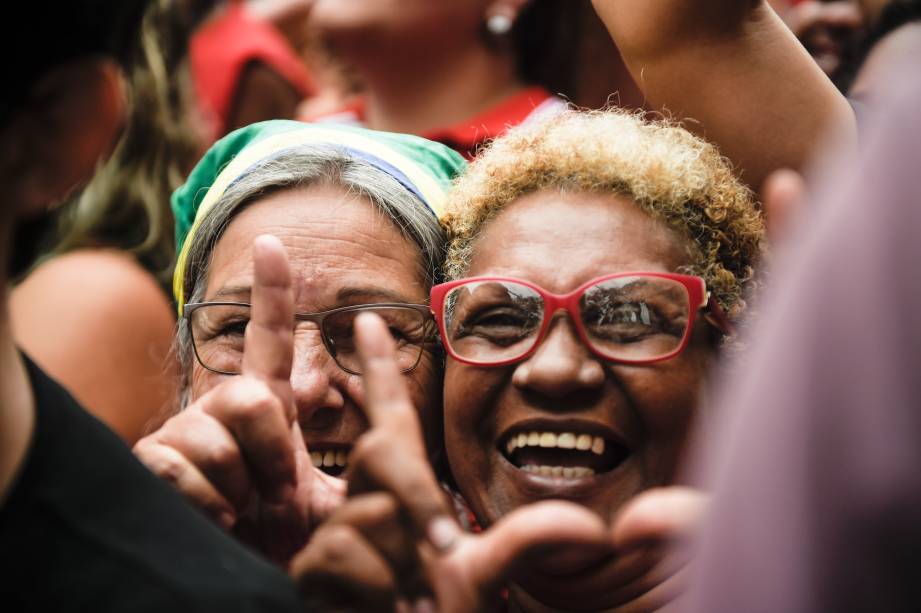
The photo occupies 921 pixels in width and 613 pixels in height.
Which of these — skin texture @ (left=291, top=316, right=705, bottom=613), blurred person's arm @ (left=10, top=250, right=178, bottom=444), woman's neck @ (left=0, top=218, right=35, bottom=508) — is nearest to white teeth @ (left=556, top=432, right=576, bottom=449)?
skin texture @ (left=291, top=316, right=705, bottom=613)

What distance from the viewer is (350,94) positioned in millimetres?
4328

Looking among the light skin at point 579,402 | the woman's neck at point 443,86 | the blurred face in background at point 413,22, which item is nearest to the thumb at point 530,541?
the light skin at point 579,402

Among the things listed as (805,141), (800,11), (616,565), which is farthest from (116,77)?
(800,11)

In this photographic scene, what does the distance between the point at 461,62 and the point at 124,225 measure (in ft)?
3.99

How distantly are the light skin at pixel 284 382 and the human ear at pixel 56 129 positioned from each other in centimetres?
51

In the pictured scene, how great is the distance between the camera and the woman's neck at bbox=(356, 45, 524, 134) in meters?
3.43

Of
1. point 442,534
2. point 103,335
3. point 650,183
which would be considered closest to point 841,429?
point 442,534

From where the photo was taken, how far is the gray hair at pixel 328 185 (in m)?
2.34

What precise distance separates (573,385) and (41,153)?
1.05 metres

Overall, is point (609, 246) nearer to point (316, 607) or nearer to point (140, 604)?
point (316, 607)

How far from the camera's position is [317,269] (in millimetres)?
2223

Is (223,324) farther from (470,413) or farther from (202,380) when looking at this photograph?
(470,413)

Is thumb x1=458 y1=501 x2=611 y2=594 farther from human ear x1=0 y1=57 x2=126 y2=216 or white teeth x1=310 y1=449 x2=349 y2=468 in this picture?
white teeth x1=310 y1=449 x2=349 y2=468

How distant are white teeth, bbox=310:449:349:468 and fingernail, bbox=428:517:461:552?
37.5 inches
